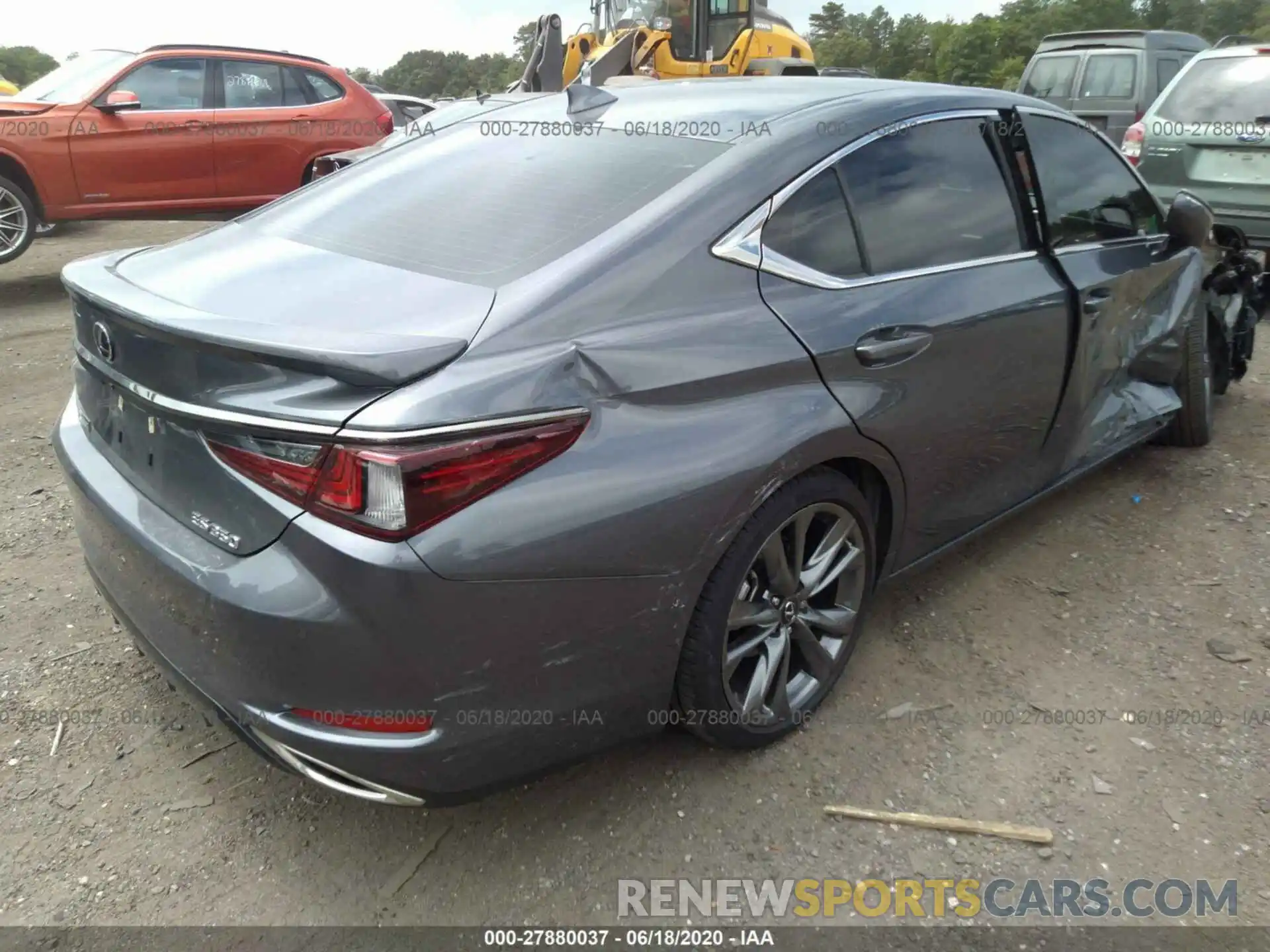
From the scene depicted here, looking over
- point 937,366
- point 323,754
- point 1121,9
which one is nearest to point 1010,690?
point 937,366

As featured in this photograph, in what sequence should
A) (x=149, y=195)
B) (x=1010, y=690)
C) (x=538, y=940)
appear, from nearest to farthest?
(x=538, y=940) < (x=1010, y=690) < (x=149, y=195)

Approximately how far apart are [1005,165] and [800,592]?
1.53m

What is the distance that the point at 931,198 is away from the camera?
8.90ft

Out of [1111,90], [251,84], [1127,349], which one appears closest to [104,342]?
[1127,349]

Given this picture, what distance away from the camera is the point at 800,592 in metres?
2.44

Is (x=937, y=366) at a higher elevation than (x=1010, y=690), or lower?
higher

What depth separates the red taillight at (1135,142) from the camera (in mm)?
6996

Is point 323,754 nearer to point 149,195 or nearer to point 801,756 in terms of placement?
point 801,756

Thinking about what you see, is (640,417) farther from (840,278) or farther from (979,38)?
(979,38)

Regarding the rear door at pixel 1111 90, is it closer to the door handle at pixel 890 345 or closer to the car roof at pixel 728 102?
the car roof at pixel 728 102

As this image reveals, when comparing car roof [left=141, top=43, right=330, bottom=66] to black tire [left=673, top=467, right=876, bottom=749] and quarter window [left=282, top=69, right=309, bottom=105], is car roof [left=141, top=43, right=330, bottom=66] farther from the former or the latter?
black tire [left=673, top=467, right=876, bottom=749]

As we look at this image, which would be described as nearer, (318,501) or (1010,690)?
(318,501)

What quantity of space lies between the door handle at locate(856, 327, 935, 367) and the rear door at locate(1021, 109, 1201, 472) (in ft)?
2.85

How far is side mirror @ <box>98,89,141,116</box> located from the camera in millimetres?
7453
